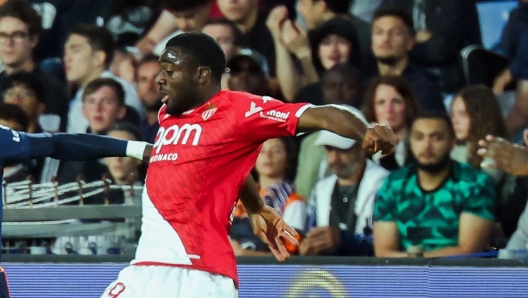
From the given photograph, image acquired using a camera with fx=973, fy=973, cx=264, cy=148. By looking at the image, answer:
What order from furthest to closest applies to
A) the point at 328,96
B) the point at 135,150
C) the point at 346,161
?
the point at 328,96, the point at 346,161, the point at 135,150

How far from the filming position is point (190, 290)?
3850 mm

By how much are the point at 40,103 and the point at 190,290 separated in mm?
4037

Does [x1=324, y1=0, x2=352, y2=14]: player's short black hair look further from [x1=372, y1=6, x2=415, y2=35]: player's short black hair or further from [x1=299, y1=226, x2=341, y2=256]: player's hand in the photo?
[x1=299, y1=226, x2=341, y2=256]: player's hand

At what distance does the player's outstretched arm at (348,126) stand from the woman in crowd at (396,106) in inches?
111

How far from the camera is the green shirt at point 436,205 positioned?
584 cm

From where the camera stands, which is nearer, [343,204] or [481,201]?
[481,201]

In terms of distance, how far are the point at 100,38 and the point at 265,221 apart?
3.72m

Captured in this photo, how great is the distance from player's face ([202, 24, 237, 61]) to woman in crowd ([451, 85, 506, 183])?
1.83m

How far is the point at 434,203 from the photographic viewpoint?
5918 millimetres

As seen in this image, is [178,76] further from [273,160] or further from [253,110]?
[273,160]

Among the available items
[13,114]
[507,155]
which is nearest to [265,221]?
[507,155]

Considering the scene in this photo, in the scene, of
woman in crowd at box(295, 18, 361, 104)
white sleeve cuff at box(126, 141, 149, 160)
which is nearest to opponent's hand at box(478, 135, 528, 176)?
white sleeve cuff at box(126, 141, 149, 160)

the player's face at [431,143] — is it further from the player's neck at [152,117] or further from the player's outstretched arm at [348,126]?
the player's outstretched arm at [348,126]

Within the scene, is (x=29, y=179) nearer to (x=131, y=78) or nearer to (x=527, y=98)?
(x=131, y=78)
